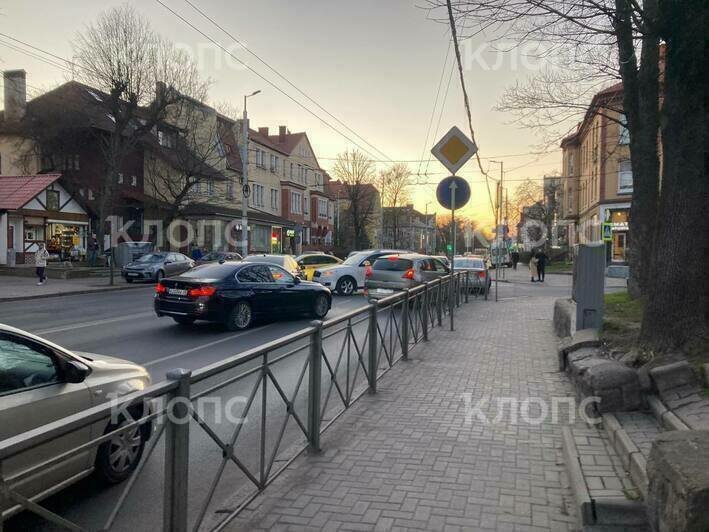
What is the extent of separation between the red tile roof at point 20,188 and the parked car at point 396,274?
70.0ft

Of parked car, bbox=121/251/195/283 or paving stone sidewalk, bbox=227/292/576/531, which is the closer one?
paving stone sidewalk, bbox=227/292/576/531

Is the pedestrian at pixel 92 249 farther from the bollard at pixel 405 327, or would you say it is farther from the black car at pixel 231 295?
the bollard at pixel 405 327

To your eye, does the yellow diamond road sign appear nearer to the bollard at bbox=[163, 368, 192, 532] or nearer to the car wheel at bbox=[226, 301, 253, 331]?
the car wheel at bbox=[226, 301, 253, 331]

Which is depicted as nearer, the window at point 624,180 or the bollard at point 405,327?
the bollard at point 405,327

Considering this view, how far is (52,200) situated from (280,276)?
951 inches

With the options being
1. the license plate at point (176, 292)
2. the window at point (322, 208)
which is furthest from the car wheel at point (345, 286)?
the window at point (322, 208)

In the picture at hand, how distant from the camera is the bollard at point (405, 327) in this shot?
29.1 ft

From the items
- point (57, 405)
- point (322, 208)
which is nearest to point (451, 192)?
point (57, 405)

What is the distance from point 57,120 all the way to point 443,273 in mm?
27630

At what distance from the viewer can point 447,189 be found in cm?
1161

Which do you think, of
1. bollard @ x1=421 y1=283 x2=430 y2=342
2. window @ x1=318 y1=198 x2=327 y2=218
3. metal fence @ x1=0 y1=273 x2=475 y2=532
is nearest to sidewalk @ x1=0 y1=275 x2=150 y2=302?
bollard @ x1=421 y1=283 x2=430 y2=342

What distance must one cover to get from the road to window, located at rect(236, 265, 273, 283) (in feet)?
3.48

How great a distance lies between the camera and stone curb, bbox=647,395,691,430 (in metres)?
4.38

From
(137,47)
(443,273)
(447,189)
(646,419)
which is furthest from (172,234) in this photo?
(646,419)
